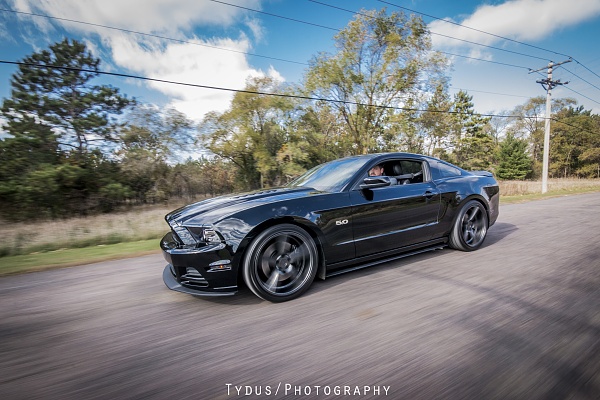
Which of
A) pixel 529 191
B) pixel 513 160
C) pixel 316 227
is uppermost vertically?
pixel 513 160

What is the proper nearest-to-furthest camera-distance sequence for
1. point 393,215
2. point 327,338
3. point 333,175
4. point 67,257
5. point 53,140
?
1. point 327,338
2. point 393,215
3. point 333,175
4. point 67,257
5. point 53,140

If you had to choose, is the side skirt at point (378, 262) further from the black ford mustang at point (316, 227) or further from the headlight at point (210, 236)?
the headlight at point (210, 236)

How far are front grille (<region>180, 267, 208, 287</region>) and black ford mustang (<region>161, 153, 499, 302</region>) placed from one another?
0.01m

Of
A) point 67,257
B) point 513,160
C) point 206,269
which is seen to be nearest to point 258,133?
point 67,257

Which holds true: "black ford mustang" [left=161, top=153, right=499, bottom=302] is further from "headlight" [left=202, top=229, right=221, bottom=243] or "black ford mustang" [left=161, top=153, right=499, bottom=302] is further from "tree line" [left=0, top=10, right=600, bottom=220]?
"tree line" [left=0, top=10, right=600, bottom=220]

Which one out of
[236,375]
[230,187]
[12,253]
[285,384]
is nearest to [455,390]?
[285,384]

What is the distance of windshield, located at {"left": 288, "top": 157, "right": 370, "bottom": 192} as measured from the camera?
3.32m

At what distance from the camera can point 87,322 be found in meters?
2.43

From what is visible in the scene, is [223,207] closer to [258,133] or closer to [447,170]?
[447,170]

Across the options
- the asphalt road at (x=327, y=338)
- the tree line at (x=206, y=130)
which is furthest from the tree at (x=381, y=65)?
the asphalt road at (x=327, y=338)

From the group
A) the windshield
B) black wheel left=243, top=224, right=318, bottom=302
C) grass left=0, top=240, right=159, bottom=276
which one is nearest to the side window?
the windshield

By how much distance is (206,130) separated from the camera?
26500 mm

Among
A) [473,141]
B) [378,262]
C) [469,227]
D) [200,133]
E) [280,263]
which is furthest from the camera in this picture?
[473,141]

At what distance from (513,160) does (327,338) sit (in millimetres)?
61342
